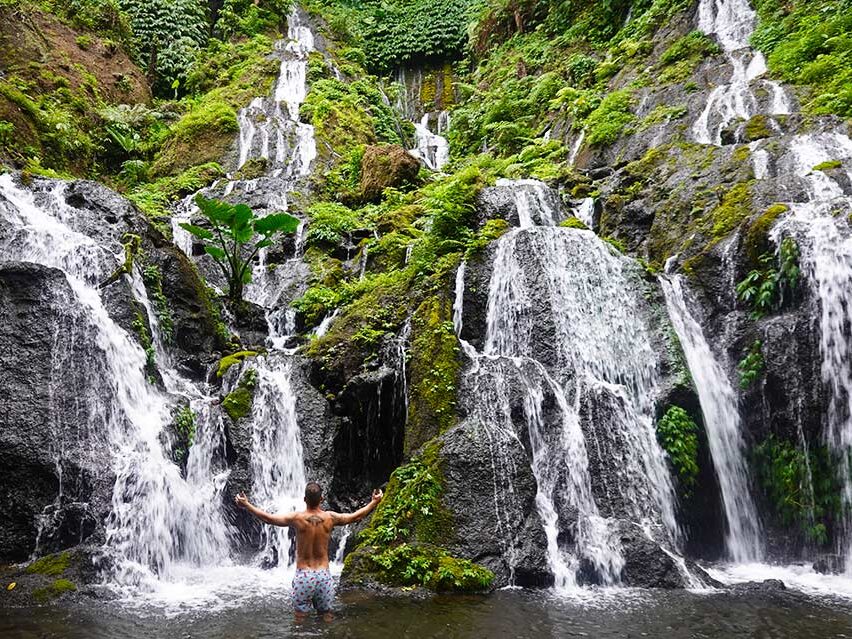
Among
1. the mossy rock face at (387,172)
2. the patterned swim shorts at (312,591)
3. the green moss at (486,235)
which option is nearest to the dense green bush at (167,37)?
the mossy rock face at (387,172)

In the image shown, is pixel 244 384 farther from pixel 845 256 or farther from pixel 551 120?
pixel 551 120

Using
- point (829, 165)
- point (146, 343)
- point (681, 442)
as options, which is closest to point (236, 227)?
point (146, 343)

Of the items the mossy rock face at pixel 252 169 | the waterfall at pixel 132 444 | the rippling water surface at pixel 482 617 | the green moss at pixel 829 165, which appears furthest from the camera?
the mossy rock face at pixel 252 169

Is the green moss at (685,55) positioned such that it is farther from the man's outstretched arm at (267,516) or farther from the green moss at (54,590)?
the green moss at (54,590)

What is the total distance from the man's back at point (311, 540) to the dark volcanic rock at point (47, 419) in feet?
12.1

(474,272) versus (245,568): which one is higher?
(474,272)

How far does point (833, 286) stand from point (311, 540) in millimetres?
8801

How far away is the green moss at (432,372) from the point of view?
9031 millimetres

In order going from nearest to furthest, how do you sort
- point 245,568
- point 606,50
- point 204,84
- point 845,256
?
point 245,568, point 845,256, point 606,50, point 204,84

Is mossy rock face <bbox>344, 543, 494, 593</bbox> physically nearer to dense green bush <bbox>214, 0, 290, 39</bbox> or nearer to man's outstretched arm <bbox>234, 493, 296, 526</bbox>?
man's outstretched arm <bbox>234, 493, 296, 526</bbox>

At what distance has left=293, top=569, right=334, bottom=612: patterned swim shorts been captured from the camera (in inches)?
225

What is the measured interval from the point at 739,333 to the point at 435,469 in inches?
231

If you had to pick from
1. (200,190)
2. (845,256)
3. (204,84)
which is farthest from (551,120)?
(204,84)

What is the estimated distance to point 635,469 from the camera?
896cm
